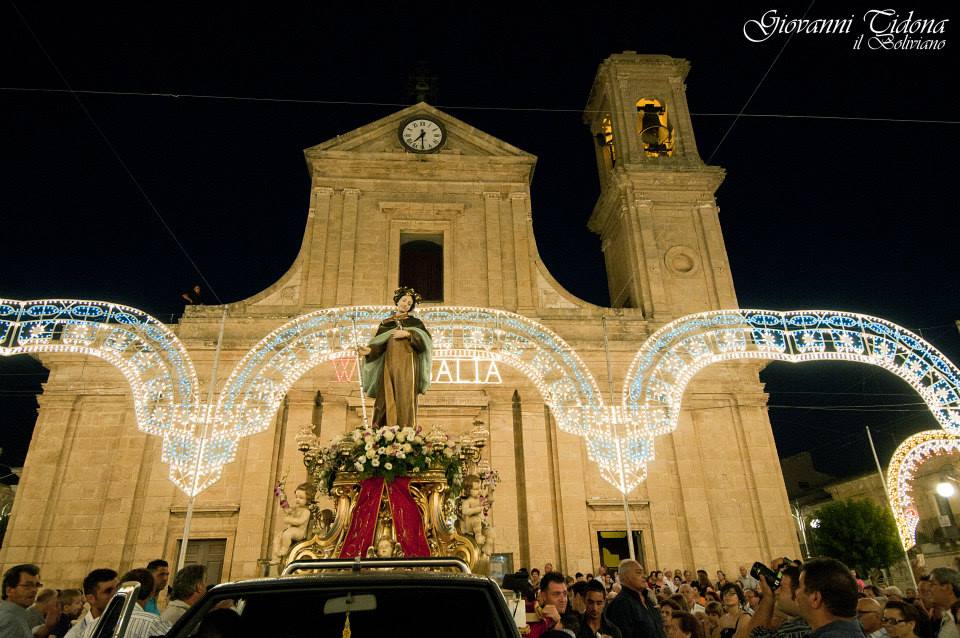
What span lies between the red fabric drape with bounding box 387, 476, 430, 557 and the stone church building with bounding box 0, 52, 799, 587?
7192mm

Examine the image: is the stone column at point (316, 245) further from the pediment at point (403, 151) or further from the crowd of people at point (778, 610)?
the crowd of people at point (778, 610)

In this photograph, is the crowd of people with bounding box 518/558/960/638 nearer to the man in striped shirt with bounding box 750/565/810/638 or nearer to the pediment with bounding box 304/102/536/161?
the man in striped shirt with bounding box 750/565/810/638

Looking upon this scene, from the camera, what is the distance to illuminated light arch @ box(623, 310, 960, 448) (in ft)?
35.9

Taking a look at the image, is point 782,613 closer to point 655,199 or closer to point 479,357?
point 479,357

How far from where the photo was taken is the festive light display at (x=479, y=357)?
452 inches

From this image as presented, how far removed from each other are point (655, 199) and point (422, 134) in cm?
739

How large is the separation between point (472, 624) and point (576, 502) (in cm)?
1187

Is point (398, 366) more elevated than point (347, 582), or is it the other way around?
point (398, 366)

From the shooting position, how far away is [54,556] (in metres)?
12.9

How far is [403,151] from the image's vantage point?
18375mm

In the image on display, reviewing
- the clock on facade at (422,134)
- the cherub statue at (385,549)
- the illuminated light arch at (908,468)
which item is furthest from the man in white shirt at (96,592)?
the clock on facade at (422,134)

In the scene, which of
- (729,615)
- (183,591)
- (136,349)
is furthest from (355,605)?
(136,349)

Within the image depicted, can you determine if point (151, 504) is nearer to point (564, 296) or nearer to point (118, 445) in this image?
point (118, 445)

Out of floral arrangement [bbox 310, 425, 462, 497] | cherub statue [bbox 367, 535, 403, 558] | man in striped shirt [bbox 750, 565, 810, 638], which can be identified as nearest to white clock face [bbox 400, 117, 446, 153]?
floral arrangement [bbox 310, 425, 462, 497]
